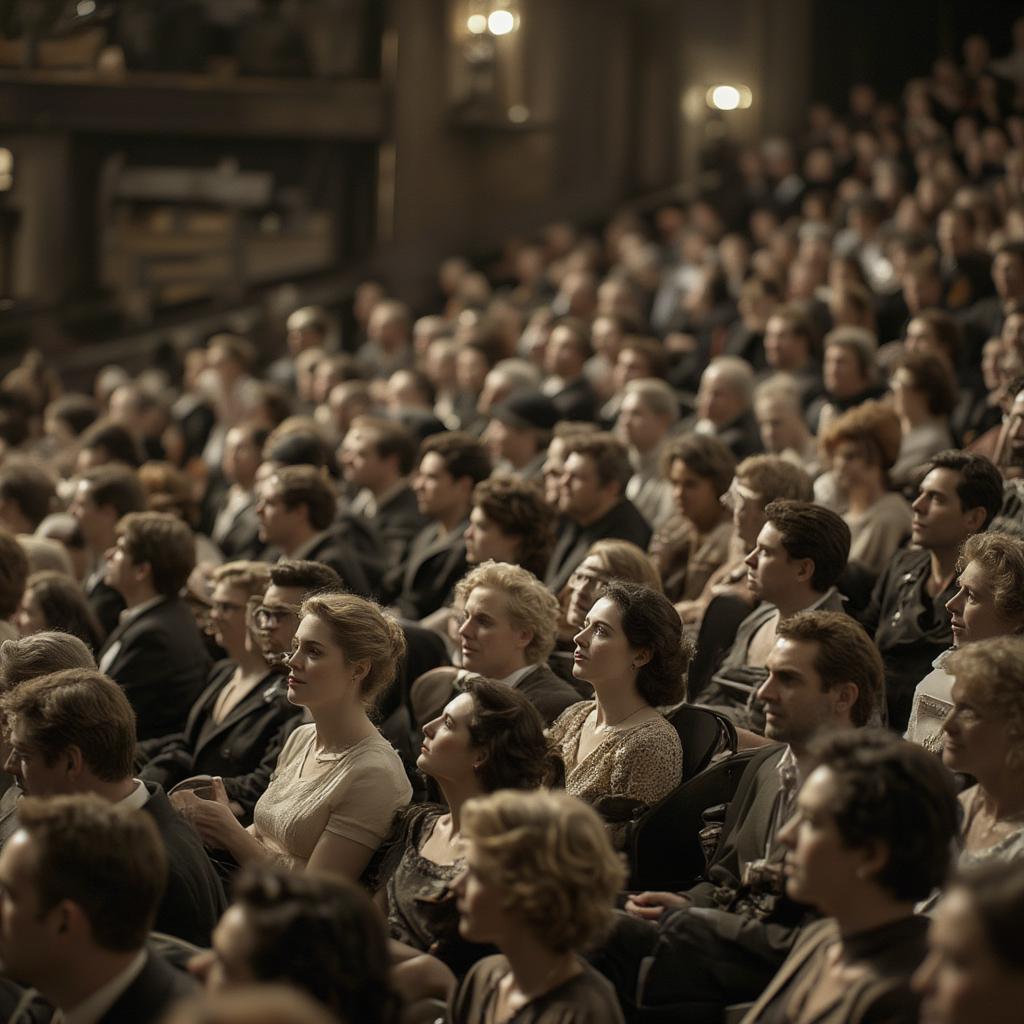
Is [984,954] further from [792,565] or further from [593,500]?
[593,500]

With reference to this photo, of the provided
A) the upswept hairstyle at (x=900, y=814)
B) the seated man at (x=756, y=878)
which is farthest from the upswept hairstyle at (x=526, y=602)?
the upswept hairstyle at (x=900, y=814)

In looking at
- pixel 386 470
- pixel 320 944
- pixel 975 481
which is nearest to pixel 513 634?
pixel 975 481

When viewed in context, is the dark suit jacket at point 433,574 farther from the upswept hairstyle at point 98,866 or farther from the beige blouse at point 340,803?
the upswept hairstyle at point 98,866

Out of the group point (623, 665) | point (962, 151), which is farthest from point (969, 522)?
point (962, 151)

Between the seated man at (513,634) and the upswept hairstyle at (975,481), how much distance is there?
1124 mm

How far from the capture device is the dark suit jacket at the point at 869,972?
2.41 meters

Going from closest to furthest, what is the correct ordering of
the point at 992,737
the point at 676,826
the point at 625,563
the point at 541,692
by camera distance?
the point at 992,737 < the point at 676,826 < the point at 541,692 < the point at 625,563

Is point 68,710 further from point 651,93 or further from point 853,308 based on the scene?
point 651,93

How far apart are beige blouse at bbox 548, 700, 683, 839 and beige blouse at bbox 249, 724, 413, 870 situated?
38 centimetres

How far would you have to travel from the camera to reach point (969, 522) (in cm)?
438

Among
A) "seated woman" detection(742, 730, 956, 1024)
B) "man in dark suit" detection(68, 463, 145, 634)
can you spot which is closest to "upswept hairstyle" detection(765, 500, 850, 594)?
"seated woman" detection(742, 730, 956, 1024)

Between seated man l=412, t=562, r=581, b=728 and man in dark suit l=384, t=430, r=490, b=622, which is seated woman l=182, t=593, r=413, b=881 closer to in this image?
seated man l=412, t=562, r=581, b=728

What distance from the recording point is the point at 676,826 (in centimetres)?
353

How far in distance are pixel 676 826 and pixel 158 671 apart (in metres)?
1.94
